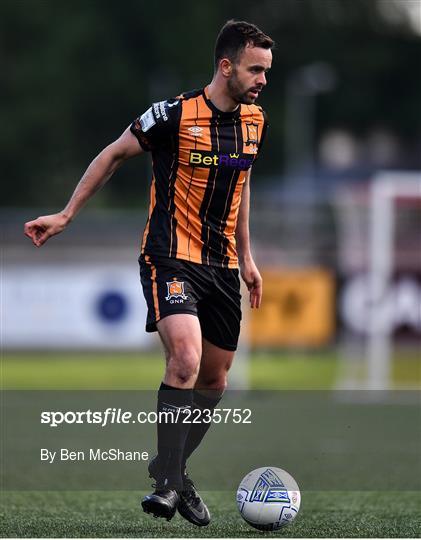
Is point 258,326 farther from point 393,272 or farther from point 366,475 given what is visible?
point 366,475

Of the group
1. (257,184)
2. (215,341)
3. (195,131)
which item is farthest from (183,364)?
(257,184)

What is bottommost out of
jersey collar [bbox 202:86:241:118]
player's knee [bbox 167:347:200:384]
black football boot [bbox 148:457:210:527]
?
black football boot [bbox 148:457:210:527]

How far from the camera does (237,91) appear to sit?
22.0 feet

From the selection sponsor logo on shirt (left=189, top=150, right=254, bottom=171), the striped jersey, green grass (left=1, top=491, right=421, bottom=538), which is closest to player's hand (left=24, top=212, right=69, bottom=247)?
the striped jersey

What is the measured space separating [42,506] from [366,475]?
103 inches

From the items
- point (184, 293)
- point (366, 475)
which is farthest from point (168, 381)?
point (366, 475)

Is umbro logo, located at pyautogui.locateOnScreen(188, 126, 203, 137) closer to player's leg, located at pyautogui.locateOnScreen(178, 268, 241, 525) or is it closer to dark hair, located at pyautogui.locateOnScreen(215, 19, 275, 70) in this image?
dark hair, located at pyautogui.locateOnScreen(215, 19, 275, 70)

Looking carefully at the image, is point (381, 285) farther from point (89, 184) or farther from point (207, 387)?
point (89, 184)

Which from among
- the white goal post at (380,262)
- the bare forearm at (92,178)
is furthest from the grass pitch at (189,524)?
the white goal post at (380,262)

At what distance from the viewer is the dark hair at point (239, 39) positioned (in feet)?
21.9

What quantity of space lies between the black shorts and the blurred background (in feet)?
33.7

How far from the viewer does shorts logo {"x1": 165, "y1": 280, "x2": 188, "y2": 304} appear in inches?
259

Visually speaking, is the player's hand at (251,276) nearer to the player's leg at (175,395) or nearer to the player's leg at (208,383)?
the player's leg at (208,383)

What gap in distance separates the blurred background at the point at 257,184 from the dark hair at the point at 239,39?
1040 centimetres
